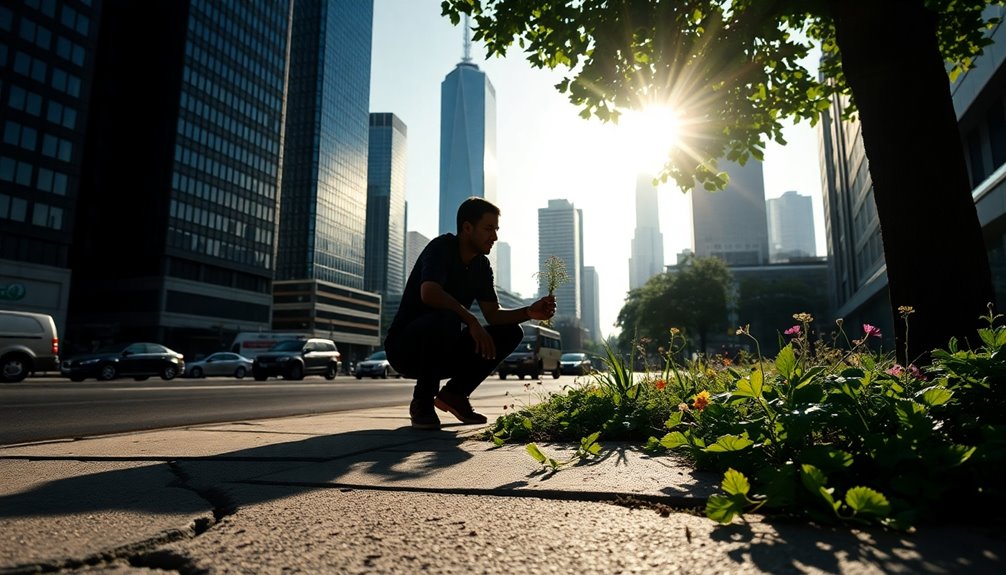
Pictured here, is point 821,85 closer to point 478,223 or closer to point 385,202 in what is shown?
point 478,223

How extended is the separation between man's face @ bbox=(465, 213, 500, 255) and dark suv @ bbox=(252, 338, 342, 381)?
20.2 metres

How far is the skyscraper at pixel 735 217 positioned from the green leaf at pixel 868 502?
153m

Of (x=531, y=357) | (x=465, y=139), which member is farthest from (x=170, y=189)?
(x=465, y=139)

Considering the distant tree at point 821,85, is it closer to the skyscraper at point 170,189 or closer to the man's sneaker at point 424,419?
the man's sneaker at point 424,419

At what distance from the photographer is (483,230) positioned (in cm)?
Answer: 379

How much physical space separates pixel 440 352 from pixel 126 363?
868 inches

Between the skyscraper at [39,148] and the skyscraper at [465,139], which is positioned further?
the skyscraper at [465,139]

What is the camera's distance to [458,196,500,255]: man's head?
380 centimetres

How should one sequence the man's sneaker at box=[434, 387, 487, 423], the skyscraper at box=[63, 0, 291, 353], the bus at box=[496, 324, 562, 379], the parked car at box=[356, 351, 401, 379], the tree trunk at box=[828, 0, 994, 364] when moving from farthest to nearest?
the skyscraper at box=[63, 0, 291, 353] < the parked car at box=[356, 351, 401, 379] < the bus at box=[496, 324, 562, 379] < the man's sneaker at box=[434, 387, 487, 423] < the tree trunk at box=[828, 0, 994, 364]

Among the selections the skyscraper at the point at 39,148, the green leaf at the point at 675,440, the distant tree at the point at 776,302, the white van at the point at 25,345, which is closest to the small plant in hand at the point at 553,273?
the green leaf at the point at 675,440

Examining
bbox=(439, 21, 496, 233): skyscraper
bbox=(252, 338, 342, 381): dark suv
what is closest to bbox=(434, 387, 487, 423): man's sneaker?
bbox=(252, 338, 342, 381): dark suv

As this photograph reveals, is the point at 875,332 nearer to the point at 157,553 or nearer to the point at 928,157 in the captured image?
the point at 928,157

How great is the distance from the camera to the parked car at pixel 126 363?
65.7 feet

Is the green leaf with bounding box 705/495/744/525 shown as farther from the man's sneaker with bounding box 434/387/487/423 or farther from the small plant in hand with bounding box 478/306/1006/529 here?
the man's sneaker with bounding box 434/387/487/423
